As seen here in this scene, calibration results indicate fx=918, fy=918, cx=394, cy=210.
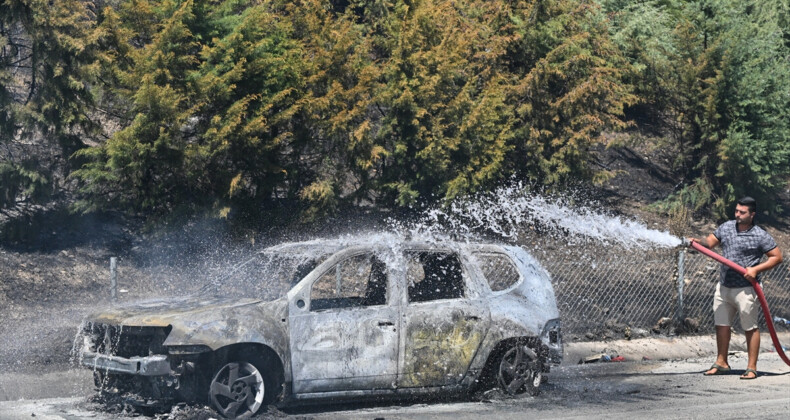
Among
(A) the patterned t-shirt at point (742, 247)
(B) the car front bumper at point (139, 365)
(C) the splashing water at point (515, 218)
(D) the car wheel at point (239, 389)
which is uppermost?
(C) the splashing water at point (515, 218)

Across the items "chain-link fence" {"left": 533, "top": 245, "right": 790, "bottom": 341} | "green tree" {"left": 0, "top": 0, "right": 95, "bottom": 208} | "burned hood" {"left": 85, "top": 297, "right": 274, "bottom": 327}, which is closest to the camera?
"burned hood" {"left": 85, "top": 297, "right": 274, "bottom": 327}

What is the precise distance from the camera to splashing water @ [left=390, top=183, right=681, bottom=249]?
1580 cm

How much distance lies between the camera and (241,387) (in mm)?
7723

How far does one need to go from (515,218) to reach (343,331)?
967 centimetres

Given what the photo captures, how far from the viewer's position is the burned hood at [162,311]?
7.57 metres

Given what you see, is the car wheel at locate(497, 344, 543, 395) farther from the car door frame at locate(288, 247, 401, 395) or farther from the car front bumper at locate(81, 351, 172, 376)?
the car front bumper at locate(81, 351, 172, 376)

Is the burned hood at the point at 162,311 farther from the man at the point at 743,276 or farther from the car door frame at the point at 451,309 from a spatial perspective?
the man at the point at 743,276

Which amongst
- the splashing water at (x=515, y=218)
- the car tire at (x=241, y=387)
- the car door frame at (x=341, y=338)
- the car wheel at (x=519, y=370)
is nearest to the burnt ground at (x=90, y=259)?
the splashing water at (x=515, y=218)

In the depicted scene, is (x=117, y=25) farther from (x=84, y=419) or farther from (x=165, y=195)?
(x=84, y=419)

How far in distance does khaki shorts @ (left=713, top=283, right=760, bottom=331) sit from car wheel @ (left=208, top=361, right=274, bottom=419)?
5490 millimetres

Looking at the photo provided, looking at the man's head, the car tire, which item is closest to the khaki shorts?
the man's head

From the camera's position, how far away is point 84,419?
25.2 ft

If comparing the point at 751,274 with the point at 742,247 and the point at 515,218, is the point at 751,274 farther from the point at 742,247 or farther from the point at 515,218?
the point at 515,218

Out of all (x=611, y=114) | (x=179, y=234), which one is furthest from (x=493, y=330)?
(x=611, y=114)
